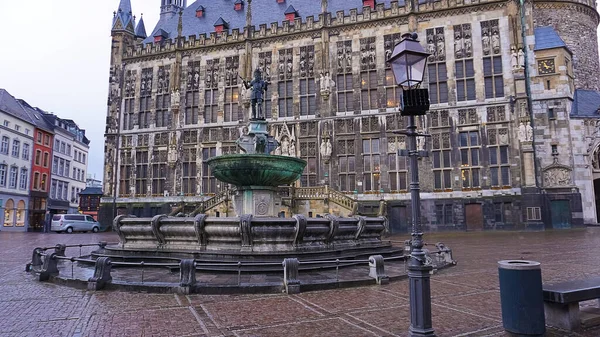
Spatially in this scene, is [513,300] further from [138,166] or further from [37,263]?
[138,166]

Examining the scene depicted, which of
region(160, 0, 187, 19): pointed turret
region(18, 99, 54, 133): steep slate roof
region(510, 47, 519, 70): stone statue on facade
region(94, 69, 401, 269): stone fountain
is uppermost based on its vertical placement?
region(160, 0, 187, 19): pointed turret

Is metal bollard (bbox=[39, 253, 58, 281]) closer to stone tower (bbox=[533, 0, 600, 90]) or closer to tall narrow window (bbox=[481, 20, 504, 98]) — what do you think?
tall narrow window (bbox=[481, 20, 504, 98])

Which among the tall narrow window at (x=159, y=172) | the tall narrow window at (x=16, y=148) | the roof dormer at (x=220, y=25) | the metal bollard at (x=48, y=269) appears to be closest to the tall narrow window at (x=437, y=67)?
the roof dormer at (x=220, y=25)

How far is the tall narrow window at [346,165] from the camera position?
3197 cm

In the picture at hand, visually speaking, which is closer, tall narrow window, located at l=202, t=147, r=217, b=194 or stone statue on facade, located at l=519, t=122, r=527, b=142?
stone statue on facade, located at l=519, t=122, r=527, b=142

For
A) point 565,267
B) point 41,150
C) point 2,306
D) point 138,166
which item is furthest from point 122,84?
point 565,267

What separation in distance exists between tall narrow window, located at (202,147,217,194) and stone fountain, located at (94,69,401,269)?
20696mm

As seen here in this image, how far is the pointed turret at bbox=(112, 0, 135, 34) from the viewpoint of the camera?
40156 millimetres

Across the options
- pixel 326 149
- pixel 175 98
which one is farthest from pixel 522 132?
pixel 175 98

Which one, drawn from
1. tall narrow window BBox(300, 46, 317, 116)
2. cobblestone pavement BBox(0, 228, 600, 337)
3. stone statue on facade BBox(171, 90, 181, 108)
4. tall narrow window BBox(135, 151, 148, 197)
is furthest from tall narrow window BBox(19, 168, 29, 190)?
cobblestone pavement BBox(0, 228, 600, 337)

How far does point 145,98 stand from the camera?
3862 cm

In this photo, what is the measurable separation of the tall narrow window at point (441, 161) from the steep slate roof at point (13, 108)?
4516 cm

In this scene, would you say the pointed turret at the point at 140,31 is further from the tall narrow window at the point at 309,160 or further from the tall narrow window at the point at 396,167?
the tall narrow window at the point at 396,167

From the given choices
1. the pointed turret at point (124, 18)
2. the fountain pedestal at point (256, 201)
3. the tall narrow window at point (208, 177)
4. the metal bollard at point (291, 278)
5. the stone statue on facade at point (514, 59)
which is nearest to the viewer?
the metal bollard at point (291, 278)
